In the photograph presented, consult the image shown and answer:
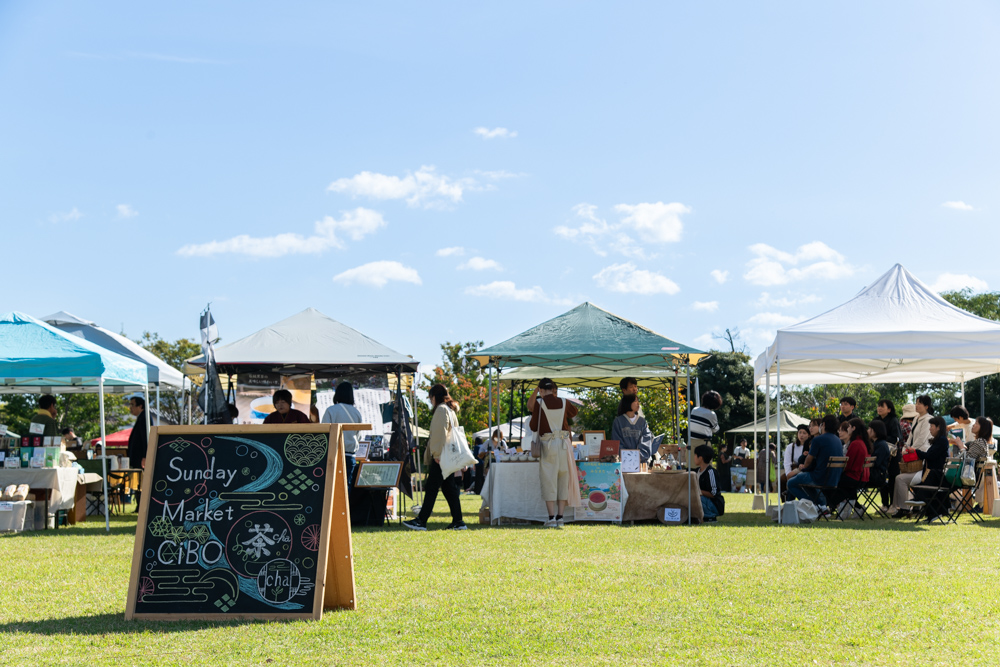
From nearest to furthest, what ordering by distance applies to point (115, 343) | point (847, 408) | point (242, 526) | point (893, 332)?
point (242, 526)
point (893, 332)
point (847, 408)
point (115, 343)

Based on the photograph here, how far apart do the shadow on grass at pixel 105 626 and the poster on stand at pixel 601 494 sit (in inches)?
256

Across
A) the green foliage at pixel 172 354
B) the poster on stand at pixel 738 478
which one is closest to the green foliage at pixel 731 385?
the poster on stand at pixel 738 478

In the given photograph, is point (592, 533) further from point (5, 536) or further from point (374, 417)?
point (5, 536)

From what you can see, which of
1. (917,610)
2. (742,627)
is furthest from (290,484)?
(917,610)

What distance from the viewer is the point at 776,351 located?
11.4 metres

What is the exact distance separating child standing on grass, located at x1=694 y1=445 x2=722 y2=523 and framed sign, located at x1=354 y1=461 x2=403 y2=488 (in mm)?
3578

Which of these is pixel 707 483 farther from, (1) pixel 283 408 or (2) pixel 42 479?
(2) pixel 42 479

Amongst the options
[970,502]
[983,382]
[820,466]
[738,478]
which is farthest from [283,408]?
[983,382]

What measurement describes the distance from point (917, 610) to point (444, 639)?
2.52 m

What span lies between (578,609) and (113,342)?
47.5ft

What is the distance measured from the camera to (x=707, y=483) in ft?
36.9

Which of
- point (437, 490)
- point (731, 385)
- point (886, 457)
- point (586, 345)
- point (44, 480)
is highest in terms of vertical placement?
point (731, 385)

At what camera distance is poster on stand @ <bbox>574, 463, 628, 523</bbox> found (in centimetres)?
1082

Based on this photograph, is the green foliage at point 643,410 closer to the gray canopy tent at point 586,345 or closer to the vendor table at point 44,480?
the gray canopy tent at point 586,345
